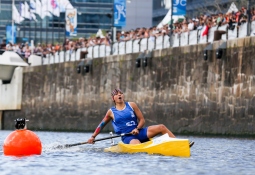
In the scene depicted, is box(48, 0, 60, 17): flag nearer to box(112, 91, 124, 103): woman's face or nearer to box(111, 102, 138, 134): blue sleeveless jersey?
box(111, 102, 138, 134): blue sleeveless jersey

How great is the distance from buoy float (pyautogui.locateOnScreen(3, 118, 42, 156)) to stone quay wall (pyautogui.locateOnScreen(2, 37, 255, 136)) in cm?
1518

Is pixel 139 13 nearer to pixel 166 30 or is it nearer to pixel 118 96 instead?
pixel 166 30

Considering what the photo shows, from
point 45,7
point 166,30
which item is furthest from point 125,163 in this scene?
point 45,7

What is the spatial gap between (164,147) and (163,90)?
76.2 ft

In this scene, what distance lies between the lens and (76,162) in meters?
25.5

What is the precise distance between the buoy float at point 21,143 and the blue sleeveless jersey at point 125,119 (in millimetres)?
2281

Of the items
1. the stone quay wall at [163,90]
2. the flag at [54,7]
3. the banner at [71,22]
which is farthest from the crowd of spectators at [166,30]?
the flag at [54,7]

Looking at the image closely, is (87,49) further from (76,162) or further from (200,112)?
(76,162)

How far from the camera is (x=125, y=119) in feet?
92.6

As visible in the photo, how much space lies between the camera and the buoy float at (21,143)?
27609mm

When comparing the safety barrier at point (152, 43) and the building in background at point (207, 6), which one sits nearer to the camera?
the safety barrier at point (152, 43)

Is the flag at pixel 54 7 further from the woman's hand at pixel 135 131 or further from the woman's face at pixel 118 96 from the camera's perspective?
the woman's hand at pixel 135 131

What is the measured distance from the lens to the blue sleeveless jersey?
28172 mm

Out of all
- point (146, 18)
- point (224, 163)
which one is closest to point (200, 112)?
point (224, 163)
